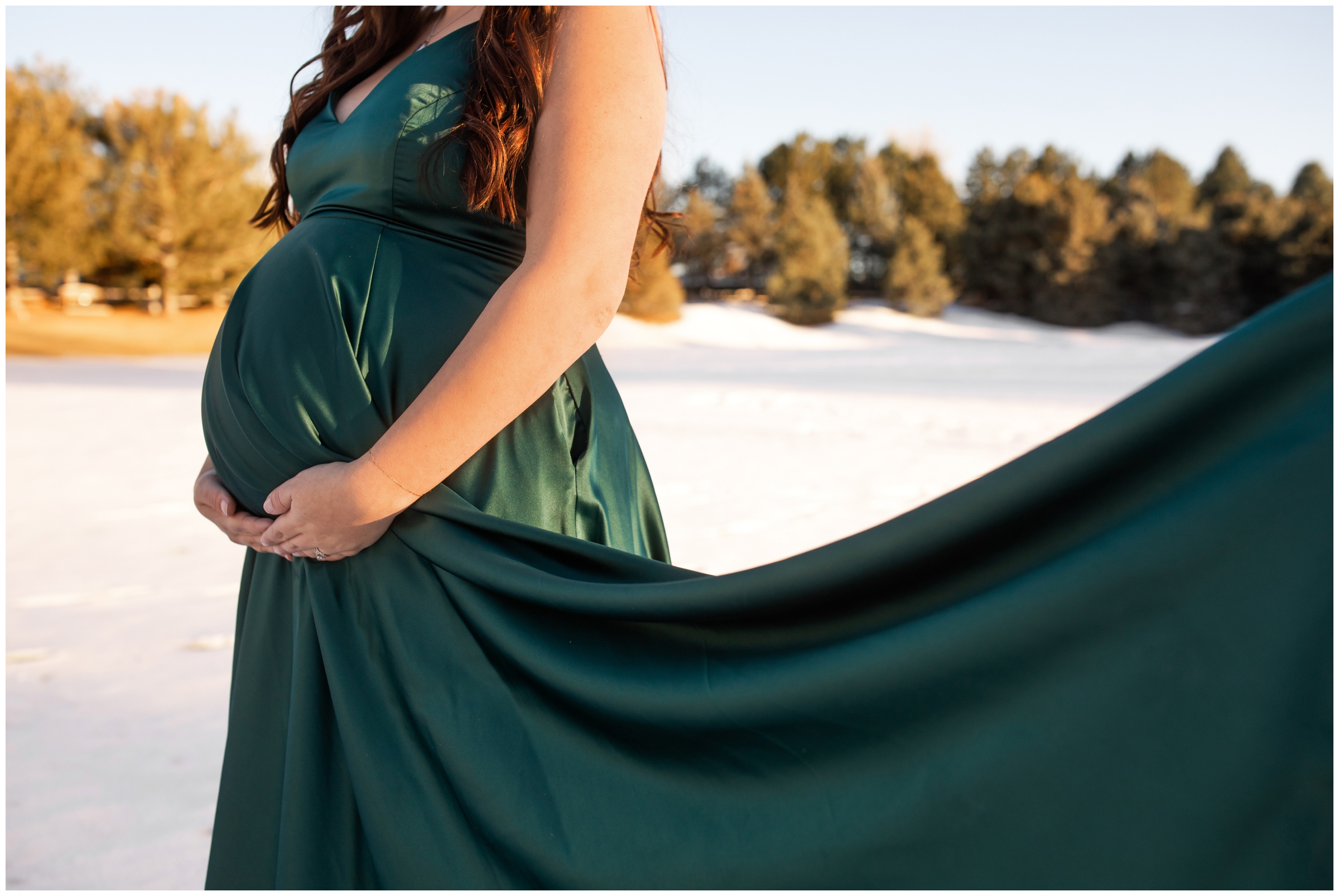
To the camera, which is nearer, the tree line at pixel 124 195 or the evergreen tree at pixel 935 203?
the tree line at pixel 124 195

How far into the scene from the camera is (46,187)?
22000 mm

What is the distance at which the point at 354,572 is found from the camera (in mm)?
1028

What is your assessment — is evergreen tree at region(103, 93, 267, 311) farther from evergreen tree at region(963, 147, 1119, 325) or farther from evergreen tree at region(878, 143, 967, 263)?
evergreen tree at region(963, 147, 1119, 325)

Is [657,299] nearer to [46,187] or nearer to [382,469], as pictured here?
[46,187]

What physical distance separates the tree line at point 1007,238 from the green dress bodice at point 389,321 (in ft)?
88.0

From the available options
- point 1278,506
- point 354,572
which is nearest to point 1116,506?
point 1278,506

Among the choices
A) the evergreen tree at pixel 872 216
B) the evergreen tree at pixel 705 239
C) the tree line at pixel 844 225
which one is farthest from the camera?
the evergreen tree at pixel 872 216

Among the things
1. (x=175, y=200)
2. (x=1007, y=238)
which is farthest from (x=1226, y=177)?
(x=175, y=200)

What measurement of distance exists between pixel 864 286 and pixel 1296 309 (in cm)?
3662

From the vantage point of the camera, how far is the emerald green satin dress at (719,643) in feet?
2.03

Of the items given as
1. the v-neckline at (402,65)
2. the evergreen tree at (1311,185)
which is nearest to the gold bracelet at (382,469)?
the v-neckline at (402,65)

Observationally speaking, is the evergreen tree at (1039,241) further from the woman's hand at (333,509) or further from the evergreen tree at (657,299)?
the woman's hand at (333,509)

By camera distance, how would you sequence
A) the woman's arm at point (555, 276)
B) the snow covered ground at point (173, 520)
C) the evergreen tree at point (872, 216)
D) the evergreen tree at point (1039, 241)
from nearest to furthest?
the woman's arm at point (555, 276) < the snow covered ground at point (173, 520) < the evergreen tree at point (1039, 241) < the evergreen tree at point (872, 216)

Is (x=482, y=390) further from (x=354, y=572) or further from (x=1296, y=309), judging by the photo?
(x=1296, y=309)
